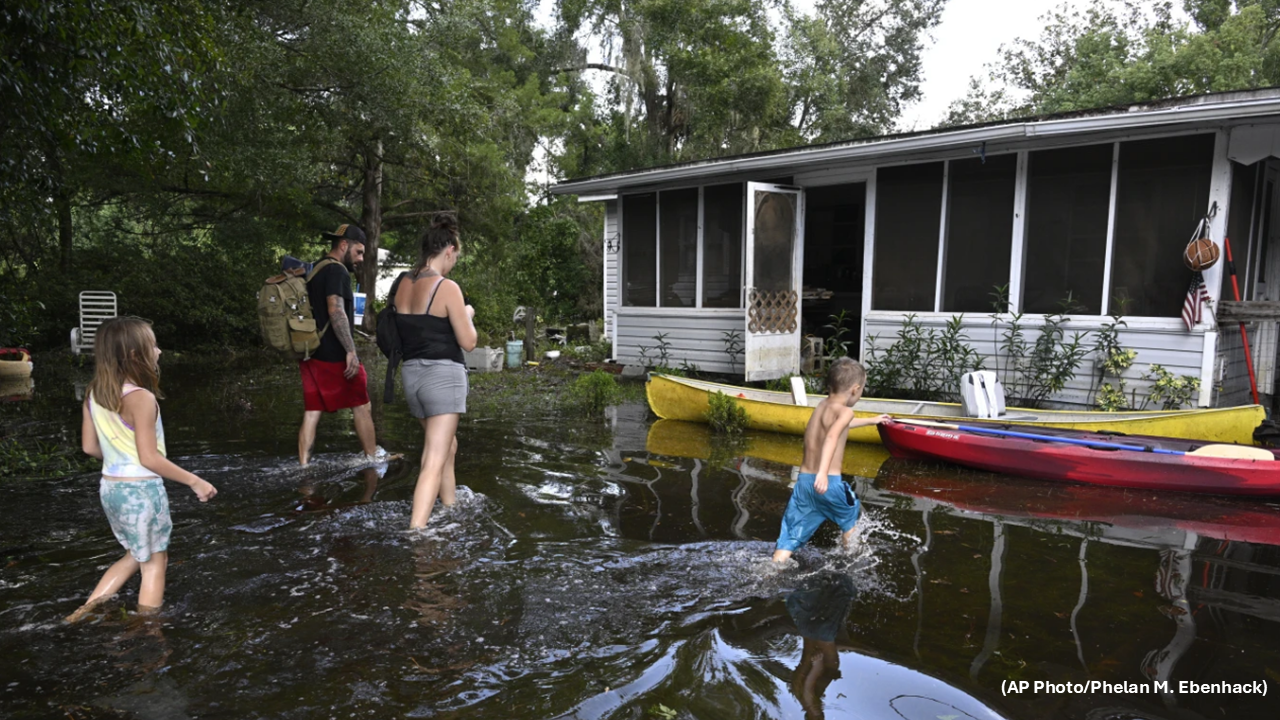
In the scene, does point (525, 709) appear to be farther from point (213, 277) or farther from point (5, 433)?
point (213, 277)

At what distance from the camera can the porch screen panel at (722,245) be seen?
1159 cm

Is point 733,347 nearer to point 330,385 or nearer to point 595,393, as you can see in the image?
point 595,393

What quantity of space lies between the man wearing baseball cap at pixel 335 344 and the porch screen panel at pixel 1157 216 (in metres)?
7.75

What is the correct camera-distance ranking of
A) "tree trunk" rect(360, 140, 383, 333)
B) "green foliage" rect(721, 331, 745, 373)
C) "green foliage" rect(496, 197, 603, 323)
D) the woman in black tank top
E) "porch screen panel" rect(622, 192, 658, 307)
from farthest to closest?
1. "green foliage" rect(496, 197, 603, 323)
2. "tree trunk" rect(360, 140, 383, 333)
3. "porch screen panel" rect(622, 192, 658, 307)
4. "green foliage" rect(721, 331, 745, 373)
5. the woman in black tank top

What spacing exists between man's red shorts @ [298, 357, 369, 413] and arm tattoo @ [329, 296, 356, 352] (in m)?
0.30

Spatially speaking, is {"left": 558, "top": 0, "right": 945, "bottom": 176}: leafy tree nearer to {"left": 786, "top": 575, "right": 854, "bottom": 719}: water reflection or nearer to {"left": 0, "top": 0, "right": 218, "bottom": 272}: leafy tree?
{"left": 0, "top": 0, "right": 218, "bottom": 272}: leafy tree

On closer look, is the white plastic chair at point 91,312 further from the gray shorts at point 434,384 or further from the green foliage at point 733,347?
the gray shorts at point 434,384

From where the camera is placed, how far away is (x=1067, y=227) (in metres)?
8.73

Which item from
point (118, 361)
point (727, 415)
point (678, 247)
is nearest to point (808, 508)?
point (118, 361)

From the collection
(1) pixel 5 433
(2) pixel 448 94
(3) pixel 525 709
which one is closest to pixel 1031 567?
(3) pixel 525 709

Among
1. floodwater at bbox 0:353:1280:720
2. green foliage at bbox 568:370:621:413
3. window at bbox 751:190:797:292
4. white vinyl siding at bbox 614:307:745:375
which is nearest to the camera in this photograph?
floodwater at bbox 0:353:1280:720

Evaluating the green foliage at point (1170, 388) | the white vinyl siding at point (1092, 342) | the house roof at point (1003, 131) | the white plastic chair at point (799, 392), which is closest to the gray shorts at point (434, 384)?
the white plastic chair at point (799, 392)

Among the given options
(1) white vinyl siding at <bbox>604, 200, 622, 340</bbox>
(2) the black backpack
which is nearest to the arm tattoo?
(2) the black backpack

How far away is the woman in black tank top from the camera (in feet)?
15.8
